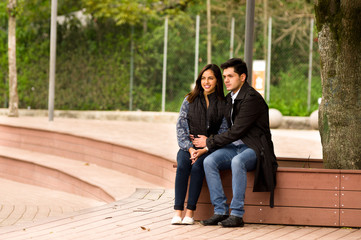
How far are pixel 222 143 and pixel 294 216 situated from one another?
3.05ft

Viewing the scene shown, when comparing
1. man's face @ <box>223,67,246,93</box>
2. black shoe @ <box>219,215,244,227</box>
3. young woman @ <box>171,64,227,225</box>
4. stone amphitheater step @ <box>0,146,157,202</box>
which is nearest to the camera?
black shoe @ <box>219,215,244,227</box>

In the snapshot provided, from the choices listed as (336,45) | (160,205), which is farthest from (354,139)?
(160,205)

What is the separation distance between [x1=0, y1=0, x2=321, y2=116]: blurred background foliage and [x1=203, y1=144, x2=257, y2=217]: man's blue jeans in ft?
37.5

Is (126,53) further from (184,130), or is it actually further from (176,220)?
(176,220)

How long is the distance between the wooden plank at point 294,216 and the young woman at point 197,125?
1.87 feet

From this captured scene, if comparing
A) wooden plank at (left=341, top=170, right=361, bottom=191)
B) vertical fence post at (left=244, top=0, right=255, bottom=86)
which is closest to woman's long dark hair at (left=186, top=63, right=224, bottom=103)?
wooden plank at (left=341, top=170, right=361, bottom=191)

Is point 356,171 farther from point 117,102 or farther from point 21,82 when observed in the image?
point 21,82

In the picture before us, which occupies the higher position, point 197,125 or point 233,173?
point 197,125

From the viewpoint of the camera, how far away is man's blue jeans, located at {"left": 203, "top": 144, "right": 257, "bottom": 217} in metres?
6.29

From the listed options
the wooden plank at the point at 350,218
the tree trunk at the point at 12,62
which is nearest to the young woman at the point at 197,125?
the wooden plank at the point at 350,218

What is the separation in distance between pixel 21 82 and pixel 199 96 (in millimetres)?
14029

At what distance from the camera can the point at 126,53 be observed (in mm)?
19453

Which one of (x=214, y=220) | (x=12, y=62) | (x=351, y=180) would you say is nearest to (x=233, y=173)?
(x=214, y=220)

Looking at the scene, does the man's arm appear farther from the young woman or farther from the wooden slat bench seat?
the wooden slat bench seat
